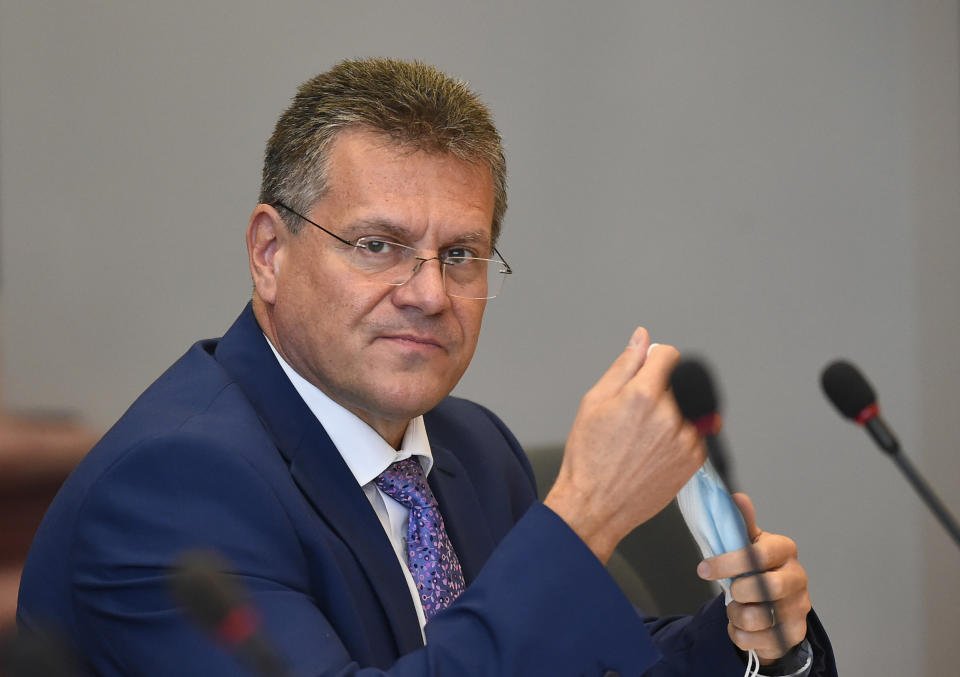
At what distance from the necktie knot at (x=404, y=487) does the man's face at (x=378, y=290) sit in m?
0.09

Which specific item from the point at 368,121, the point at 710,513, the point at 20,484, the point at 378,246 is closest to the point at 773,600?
the point at 710,513

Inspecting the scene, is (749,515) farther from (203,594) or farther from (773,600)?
(203,594)

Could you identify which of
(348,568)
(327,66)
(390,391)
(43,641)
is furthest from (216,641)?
(327,66)

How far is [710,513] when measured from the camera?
4.02 feet

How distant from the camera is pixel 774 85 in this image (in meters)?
2.90

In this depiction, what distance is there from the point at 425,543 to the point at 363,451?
0.14 meters

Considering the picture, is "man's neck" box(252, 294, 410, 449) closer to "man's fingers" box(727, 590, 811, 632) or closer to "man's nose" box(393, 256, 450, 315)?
"man's nose" box(393, 256, 450, 315)

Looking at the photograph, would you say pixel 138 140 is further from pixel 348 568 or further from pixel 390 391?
pixel 348 568

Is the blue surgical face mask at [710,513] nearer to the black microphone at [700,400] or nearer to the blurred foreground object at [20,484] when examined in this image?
the black microphone at [700,400]

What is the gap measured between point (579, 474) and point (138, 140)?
129 centimetres

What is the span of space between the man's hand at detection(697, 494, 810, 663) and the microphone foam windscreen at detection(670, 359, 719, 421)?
0.26m

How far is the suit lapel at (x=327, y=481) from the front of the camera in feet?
4.03

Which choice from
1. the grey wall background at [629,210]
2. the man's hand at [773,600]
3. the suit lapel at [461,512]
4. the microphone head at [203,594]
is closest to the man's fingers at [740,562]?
the man's hand at [773,600]

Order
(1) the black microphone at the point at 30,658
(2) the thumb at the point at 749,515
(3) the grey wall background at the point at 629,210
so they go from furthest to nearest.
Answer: (3) the grey wall background at the point at 629,210
(2) the thumb at the point at 749,515
(1) the black microphone at the point at 30,658
